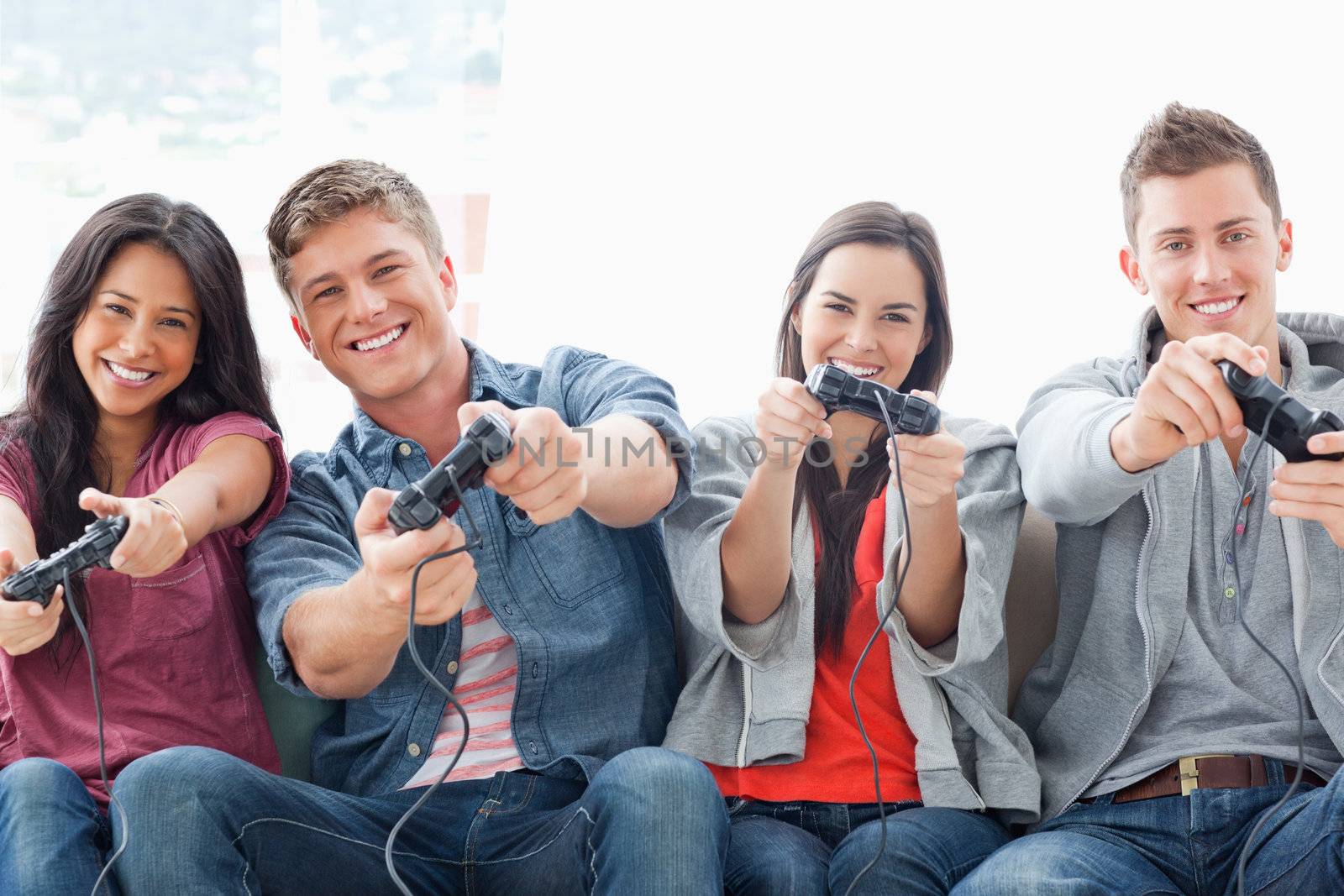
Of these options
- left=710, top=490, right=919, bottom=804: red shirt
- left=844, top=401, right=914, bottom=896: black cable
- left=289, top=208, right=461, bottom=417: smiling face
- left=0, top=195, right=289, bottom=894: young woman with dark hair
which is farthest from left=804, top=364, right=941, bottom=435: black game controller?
left=0, top=195, right=289, bottom=894: young woman with dark hair

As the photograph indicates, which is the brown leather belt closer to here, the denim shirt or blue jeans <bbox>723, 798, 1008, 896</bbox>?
blue jeans <bbox>723, 798, 1008, 896</bbox>

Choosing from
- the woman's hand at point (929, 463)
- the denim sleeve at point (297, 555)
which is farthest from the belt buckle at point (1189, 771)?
the denim sleeve at point (297, 555)

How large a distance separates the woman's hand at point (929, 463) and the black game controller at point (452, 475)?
432 millimetres

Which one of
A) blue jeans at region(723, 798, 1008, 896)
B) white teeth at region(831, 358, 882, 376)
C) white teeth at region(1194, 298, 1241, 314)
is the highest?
white teeth at region(1194, 298, 1241, 314)

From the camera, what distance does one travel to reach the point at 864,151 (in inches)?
91.4

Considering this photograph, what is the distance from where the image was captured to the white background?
2293 millimetres

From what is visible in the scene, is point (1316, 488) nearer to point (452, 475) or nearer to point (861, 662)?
point (861, 662)

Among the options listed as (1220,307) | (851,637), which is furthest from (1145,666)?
(1220,307)

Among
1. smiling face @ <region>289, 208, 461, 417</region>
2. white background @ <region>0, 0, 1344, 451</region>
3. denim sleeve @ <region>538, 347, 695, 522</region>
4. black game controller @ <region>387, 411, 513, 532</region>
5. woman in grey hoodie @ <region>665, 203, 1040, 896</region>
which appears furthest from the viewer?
white background @ <region>0, 0, 1344, 451</region>

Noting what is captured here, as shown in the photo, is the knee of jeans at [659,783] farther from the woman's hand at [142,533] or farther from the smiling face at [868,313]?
the smiling face at [868,313]

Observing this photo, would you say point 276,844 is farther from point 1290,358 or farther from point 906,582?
point 1290,358

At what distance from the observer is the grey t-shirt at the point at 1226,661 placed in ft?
4.30

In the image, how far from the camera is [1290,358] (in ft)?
4.94

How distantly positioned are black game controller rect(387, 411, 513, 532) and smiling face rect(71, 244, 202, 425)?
516mm
